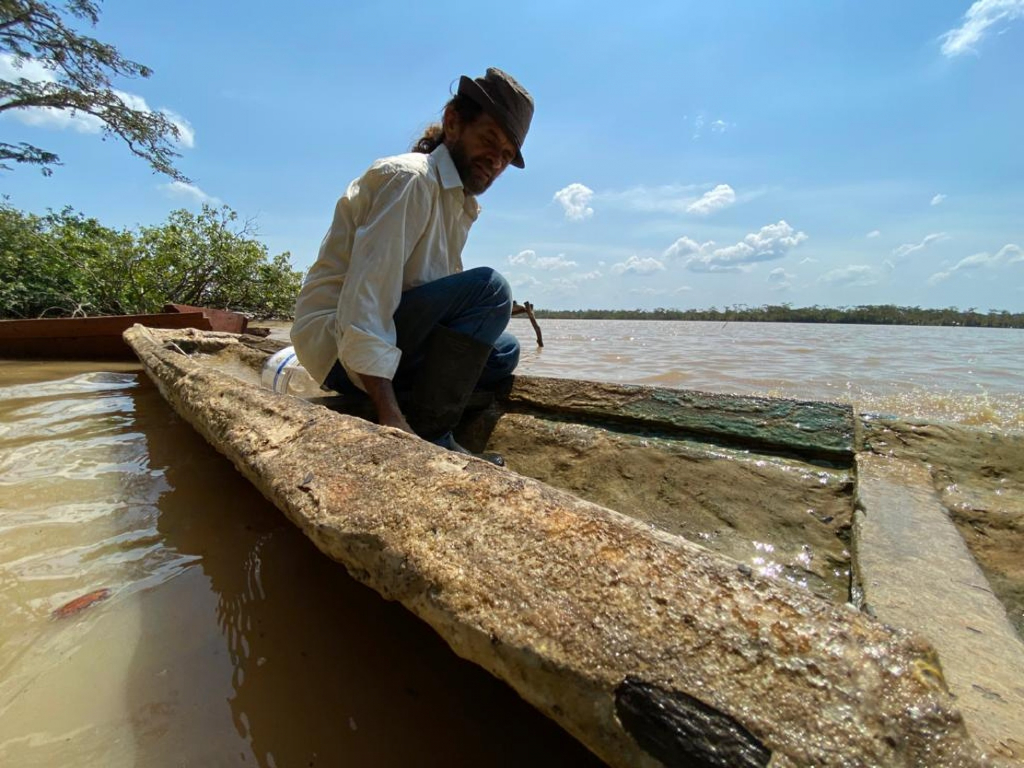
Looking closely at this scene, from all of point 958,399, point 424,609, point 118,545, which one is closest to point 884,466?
point 424,609

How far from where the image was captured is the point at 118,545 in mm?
1246

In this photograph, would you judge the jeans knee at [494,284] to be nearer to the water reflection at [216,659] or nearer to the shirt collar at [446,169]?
the shirt collar at [446,169]

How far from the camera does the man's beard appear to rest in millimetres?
1688

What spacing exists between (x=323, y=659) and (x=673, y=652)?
0.69m

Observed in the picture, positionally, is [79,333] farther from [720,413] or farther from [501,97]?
[720,413]

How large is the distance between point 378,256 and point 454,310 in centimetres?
31

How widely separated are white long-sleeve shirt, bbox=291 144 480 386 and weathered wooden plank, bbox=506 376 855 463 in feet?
2.29

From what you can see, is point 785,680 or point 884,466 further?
point 884,466

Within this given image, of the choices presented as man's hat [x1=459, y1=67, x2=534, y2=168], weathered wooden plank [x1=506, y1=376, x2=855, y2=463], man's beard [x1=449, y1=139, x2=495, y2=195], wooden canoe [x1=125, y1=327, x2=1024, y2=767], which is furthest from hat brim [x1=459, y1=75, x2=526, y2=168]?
wooden canoe [x1=125, y1=327, x2=1024, y2=767]

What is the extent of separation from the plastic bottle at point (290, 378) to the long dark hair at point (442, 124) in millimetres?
1172

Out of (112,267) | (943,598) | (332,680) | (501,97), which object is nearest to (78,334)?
(112,267)

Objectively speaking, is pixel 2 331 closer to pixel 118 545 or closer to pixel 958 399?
pixel 118 545

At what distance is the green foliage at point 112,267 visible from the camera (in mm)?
8094

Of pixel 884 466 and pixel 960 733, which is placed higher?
pixel 960 733
